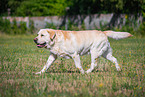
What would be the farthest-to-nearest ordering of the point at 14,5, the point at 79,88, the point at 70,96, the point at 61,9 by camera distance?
1. the point at 14,5
2. the point at 61,9
3. the point at 79,88
4. the point at 70,96

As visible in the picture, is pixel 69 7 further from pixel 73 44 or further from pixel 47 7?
pixel 73 44

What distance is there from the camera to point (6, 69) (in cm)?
653

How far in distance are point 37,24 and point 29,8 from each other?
7210 millimetres

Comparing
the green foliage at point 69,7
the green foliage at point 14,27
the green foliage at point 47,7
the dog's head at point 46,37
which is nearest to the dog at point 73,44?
the dog's head at point 46,37

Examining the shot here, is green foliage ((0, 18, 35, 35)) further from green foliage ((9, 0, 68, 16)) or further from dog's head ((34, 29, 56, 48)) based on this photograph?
dog's head ((34, 29, 56, 48))

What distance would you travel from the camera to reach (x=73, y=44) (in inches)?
240

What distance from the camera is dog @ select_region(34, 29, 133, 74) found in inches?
236

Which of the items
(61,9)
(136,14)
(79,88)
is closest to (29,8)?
(61,9)

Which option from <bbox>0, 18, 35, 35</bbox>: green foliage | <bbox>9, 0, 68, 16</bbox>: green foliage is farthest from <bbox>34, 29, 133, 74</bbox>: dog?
<bbox>9, 0, 68, 16</bbox>: green foliage

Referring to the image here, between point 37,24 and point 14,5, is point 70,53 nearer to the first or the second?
point 37,24

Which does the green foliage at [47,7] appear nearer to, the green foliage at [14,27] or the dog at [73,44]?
the green foliage at [14,27]

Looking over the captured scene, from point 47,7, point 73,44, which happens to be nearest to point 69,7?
point 47,7

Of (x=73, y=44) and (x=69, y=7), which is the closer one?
(x=73, y=44)

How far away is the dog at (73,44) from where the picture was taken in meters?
5.98
